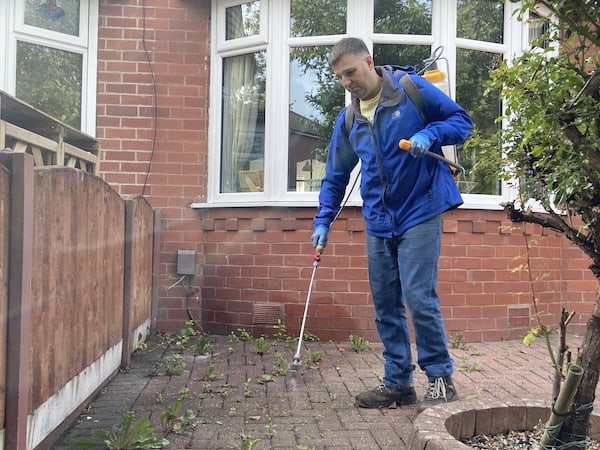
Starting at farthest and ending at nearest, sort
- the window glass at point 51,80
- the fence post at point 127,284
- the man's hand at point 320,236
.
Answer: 1. the window glass at point 51,80
2. the fence post at point 127,284
3. the man's hand at point 320,236

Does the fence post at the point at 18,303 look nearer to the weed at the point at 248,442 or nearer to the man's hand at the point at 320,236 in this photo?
the weed at the point at 248,442

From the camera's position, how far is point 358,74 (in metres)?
3.55

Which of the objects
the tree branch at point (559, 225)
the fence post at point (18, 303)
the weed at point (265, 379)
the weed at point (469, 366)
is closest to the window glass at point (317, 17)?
the weed at point (469, 366)

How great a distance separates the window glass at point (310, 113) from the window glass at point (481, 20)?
1384 mm

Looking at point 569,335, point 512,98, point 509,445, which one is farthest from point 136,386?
point 569,335

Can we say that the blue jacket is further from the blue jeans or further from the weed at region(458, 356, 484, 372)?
the weed at region(458, 356, 484, 372)

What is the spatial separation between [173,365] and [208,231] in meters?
1.93

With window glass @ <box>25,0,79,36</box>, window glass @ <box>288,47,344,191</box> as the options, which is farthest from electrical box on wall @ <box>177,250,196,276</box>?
window glass @ <box>25,0,79,36</box>

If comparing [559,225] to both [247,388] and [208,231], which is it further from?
[208,231]

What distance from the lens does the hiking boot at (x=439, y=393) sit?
3514mm

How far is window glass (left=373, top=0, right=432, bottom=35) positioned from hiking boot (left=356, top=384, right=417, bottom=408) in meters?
3.66

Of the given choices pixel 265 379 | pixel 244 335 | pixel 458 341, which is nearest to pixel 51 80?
pixel 244 335

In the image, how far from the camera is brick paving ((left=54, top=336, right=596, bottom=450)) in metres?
3.27

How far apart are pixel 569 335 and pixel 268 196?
3.58 m
